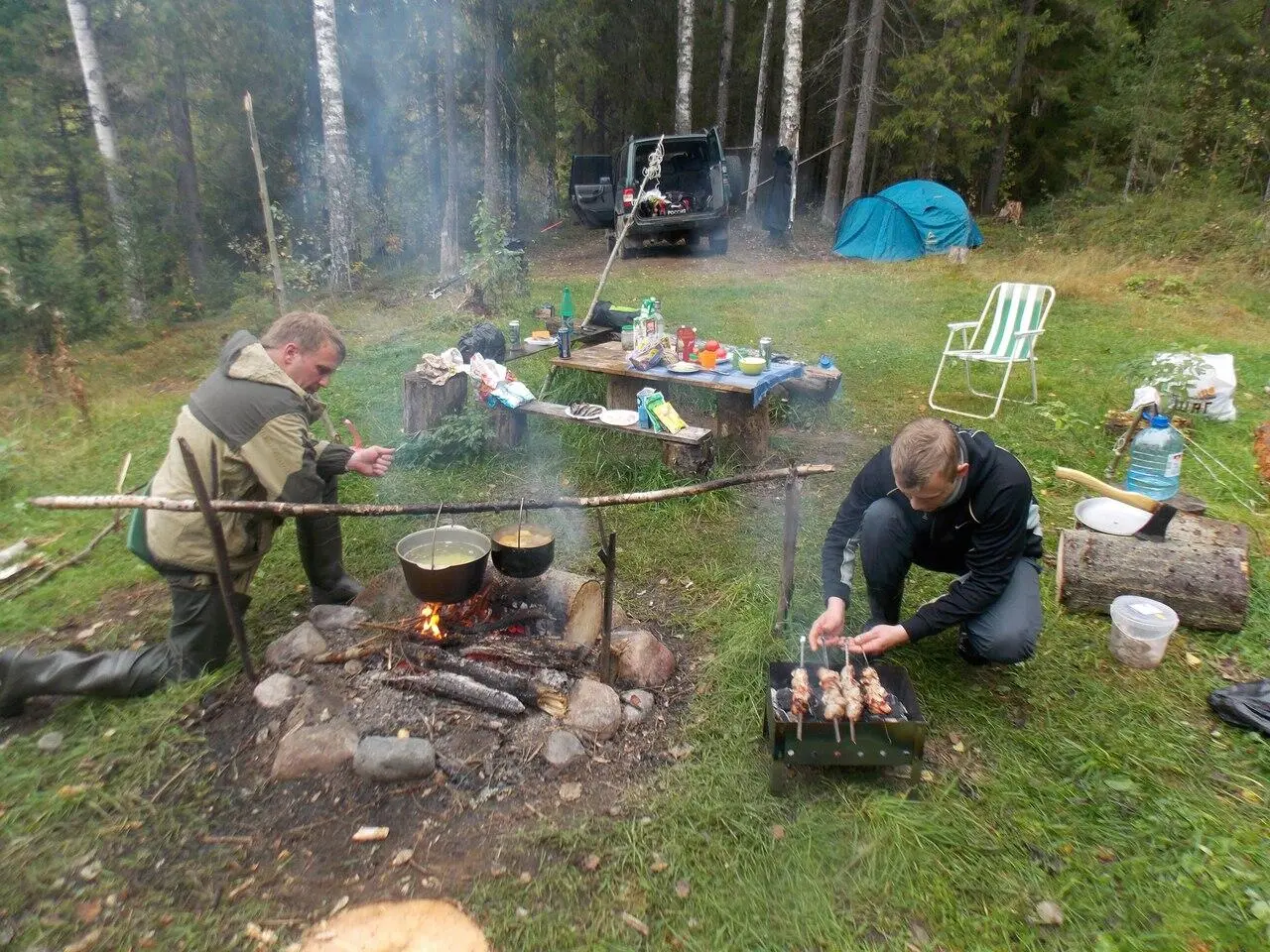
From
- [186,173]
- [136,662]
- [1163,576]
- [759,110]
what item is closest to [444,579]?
[136,662]

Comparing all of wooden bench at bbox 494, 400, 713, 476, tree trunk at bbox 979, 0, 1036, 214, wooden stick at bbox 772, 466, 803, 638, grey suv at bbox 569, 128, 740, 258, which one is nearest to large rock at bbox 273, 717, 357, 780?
wooden stick at bbox 772, 466, 803, 638

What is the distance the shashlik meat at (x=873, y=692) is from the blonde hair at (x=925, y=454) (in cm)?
72

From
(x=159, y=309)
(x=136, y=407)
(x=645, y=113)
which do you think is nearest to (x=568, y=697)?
(x=136, y=407)

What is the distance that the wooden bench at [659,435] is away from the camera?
4.95 meters

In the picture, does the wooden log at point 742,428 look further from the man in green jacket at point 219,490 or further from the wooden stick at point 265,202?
the wooden stick at point 265,202

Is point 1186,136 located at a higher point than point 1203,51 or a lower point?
lower

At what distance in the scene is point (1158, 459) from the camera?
462 cm

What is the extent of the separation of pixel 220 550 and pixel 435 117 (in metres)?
16.5

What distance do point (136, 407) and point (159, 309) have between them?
240 inches

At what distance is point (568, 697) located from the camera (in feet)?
10.2

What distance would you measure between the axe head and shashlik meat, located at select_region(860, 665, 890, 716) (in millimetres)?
1718

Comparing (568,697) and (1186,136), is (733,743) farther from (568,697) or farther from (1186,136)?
(1186,136)

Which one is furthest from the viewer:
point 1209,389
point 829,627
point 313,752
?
point 1209,389

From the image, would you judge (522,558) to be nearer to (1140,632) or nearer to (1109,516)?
(1140,632)
